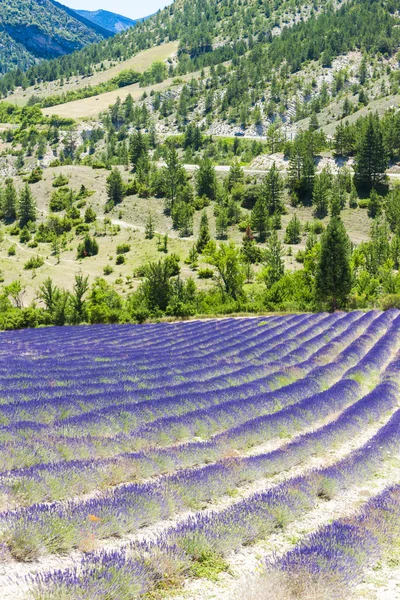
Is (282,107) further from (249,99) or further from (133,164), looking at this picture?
(133,164)

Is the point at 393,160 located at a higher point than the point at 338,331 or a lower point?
higher

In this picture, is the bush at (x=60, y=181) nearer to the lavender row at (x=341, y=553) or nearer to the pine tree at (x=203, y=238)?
the pine tree at (x=203, y=238)

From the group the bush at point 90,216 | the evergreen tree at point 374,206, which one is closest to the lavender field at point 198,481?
the evergreen tree at point 374,206

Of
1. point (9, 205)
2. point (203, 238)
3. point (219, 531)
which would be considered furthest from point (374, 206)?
point (219, 531)

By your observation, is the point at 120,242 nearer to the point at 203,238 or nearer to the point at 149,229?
the point at 149,229

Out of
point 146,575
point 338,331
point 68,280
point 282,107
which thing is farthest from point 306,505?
point 282,107
